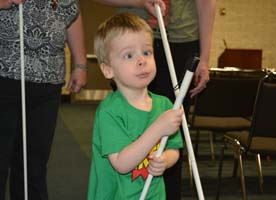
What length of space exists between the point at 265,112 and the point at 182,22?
104cm

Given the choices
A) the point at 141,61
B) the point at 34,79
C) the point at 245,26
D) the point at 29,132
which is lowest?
the point at 29,132

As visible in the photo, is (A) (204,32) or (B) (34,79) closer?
(B) (34,79)

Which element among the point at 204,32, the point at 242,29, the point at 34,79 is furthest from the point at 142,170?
the point at 242,29

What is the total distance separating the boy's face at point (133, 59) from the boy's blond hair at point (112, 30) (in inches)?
0.6

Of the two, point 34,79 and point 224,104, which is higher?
point 34,79

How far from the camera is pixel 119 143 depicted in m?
1.48

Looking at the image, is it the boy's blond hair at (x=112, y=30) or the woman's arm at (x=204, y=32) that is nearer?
the boy's blond hair at (x=112, y=30)

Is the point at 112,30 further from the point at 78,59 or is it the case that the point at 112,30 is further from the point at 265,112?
the point at 265,112

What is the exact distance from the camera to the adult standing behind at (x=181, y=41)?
7.34 ft

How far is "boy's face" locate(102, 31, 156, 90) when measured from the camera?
1.50 meters

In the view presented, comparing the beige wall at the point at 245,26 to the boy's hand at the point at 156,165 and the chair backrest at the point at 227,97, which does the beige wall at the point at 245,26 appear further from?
the boy's hand at the point at 156,165

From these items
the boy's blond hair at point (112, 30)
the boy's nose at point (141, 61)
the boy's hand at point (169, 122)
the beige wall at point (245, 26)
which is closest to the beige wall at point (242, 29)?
the beige wall at point (245, 26)

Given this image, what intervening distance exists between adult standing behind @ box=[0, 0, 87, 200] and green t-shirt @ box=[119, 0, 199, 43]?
334 mm

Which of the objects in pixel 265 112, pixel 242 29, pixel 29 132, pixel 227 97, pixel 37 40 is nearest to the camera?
pixel 37 40
